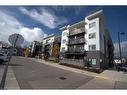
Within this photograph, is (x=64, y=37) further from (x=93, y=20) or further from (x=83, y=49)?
(x=93, y=20)

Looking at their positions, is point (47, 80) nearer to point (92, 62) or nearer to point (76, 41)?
point (92, 62)

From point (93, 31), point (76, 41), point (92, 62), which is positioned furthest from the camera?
point (76, 41)

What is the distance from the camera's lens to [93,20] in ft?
85.4

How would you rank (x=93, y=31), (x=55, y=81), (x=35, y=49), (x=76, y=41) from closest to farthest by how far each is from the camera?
(x=55, y=81)
(x=93, y=31)
(x=76, y=41)
(x=35, y=49)

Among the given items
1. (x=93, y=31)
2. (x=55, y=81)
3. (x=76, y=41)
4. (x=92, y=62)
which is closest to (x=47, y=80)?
(x=55, y=81)

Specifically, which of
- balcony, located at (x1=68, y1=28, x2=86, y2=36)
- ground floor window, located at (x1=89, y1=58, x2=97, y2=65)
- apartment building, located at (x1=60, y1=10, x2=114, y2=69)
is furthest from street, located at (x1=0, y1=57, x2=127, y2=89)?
balcony, located at (x1=68, y1=28, x2=86, y2=36)

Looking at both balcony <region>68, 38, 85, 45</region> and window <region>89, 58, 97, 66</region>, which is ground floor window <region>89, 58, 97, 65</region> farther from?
balcony <region>68, 38, 85, 45</region>

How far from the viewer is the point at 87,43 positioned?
90.5ft

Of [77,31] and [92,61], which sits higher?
[77,31]

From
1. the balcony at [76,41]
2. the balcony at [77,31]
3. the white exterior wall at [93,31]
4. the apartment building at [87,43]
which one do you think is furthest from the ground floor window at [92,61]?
the balcony at [77,31]

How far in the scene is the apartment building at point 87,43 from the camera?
24.9 m
